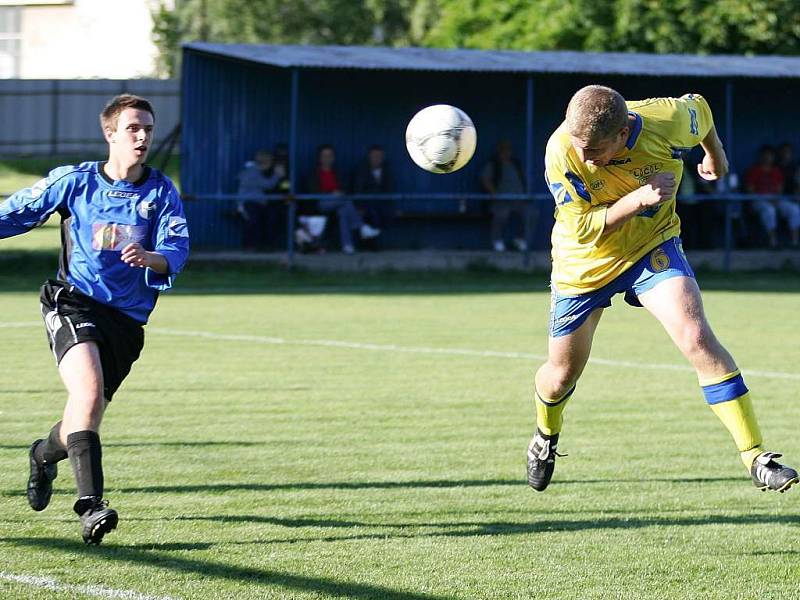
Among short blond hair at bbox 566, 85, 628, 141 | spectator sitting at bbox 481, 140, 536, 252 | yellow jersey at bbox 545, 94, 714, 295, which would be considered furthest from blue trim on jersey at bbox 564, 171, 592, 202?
spectator sitting at bbox 481, 140, 536, 252

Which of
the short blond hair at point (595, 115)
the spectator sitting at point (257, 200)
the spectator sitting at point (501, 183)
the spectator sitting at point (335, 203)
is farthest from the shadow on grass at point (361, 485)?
the spectator sitting at point (501, 183)

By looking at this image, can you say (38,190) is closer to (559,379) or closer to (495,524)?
(495,524)

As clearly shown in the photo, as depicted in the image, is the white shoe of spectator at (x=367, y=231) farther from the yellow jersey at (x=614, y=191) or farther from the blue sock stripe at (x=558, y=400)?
the yellow jersey at (x=614, y=191)

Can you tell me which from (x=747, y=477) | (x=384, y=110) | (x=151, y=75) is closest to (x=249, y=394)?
(x=747, y=477)

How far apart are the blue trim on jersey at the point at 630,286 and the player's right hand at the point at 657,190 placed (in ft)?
1.54

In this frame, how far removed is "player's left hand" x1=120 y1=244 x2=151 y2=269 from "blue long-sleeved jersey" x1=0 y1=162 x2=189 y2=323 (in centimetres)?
28

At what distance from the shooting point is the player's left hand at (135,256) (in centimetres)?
580

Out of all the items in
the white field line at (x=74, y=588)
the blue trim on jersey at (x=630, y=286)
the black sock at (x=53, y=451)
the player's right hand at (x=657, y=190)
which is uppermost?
the player's right hand at (x=657, y=190)

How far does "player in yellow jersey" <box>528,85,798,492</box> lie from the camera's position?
605 centimetres

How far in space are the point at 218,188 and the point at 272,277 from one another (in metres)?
2.36

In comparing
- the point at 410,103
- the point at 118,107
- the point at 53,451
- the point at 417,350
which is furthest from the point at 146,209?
the point at 410,103

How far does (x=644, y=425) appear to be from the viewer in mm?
9367

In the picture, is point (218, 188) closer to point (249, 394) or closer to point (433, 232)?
point (433, 232)

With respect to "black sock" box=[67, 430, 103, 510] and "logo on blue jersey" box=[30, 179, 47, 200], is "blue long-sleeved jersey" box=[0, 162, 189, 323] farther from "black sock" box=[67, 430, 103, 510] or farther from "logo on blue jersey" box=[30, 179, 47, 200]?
"black sock" box=[67, 430, 103, 510]
